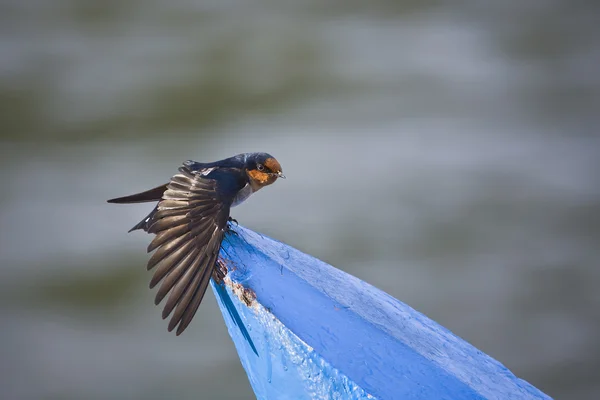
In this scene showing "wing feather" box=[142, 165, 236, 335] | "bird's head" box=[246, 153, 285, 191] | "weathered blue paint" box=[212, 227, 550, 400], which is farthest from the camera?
"bird's head" box=[246, 153, 285, 191]

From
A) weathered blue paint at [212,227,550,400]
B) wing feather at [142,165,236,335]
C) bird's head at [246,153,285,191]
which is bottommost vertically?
weathered blue paint at [212,227,550,400]

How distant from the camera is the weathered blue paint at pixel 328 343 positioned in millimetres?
1055

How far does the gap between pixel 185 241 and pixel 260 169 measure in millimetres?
353

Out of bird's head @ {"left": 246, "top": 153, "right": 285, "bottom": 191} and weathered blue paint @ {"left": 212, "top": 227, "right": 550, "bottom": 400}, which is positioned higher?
bird's head @ {"left": 246, "top": 153, "right": 285, "bottom": 191}

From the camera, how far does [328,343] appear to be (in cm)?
107

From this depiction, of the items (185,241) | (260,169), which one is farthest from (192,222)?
(260,169)

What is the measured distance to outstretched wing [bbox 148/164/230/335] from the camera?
118 cm

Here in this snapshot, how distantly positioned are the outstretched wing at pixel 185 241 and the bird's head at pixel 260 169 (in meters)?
0.13

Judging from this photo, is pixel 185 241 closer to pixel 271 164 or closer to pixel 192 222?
pixel 192 222

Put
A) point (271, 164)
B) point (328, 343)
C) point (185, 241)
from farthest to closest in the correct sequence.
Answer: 1. point (271, 164)
2. point (185, 241)
3. point (328, 343)

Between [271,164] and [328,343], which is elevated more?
[271,164]

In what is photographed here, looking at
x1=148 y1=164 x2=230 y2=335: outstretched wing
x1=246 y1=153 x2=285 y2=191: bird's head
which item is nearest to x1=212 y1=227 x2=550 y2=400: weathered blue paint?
x1=148 y1=164 x2=230 y2=335: outstretched wing

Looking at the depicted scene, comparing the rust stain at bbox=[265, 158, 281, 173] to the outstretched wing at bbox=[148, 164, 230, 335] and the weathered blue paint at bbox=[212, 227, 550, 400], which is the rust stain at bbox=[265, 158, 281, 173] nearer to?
the outstretched wing at bbox=[148, 164, 230, 335]

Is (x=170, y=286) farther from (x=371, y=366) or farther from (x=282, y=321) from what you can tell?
(x=371, y=366)
